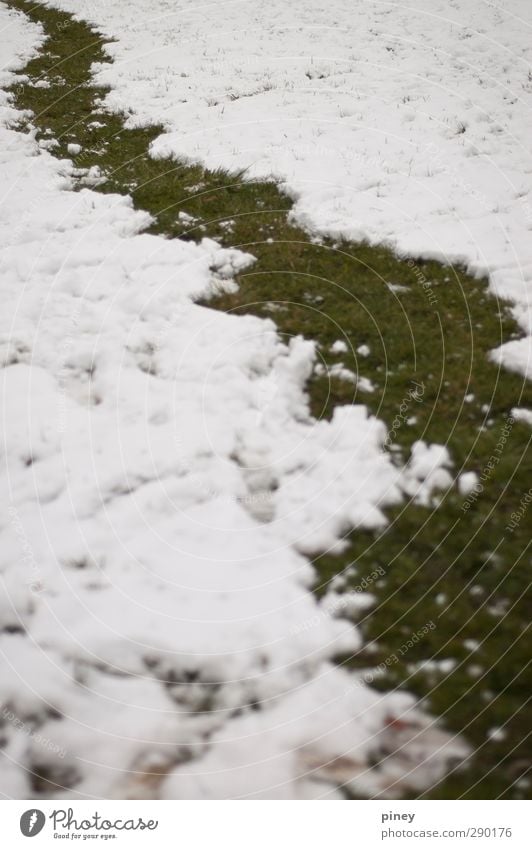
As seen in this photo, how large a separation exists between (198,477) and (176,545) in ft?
1.72

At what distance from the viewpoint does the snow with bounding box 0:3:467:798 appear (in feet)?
8.61

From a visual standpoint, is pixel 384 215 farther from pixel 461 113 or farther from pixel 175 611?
pixel 175 611

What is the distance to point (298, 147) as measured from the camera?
730cm

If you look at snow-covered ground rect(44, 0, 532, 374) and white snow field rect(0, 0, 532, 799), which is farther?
snow-covered ground rect(44, 0, 532, 374)

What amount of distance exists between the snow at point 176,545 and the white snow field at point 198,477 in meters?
0.01

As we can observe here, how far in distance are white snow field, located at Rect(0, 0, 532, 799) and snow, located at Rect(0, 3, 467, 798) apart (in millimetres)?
14

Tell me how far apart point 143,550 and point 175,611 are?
1.54 feet

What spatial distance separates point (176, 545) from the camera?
338 cm
